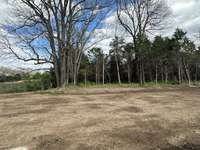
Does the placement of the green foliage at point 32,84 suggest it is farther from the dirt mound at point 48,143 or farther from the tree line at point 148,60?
the dirt mound at point 48,143

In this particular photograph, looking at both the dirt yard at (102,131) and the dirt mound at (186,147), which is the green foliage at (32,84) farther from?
the dirt mound at (186,147)

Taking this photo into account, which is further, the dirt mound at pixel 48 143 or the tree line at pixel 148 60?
the tree line at pixel 148 60

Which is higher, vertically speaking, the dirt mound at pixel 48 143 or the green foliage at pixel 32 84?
the green foliage at pixel 32 84

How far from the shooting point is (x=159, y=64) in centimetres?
4334

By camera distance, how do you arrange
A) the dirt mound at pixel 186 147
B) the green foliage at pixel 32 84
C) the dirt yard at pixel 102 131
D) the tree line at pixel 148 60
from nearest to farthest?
1. the dirt mound at pixel 186 147
2. the dirt yard at pixel 102 131
3. the green foliage at pixel 32 84
4. the tree line at pixel 148 60

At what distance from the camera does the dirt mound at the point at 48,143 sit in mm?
4521

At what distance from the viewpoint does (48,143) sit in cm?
475

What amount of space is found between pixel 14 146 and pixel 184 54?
32.6m

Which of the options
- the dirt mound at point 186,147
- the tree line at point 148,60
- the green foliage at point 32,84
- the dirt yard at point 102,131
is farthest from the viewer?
the tree line at point 148,60

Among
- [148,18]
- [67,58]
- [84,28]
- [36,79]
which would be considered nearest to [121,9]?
[148,18]

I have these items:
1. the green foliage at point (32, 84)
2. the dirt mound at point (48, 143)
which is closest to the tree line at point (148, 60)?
the green foliage at point (32, 84)

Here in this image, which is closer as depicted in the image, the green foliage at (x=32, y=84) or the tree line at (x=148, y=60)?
the green foliage at (x=32, y=84)

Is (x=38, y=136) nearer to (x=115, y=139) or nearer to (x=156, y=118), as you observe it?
(x=115, y=139)

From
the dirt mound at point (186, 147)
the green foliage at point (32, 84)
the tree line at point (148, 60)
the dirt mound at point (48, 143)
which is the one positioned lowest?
the dirt mound at point (186, 147)
